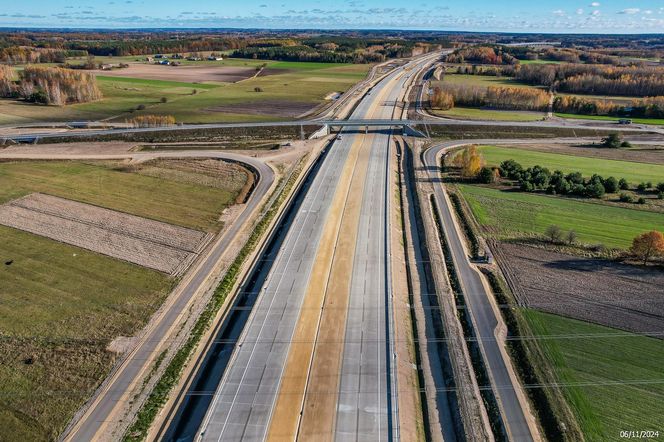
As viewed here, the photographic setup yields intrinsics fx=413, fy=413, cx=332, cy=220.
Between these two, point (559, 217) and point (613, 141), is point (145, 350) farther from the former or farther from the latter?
point (613, 141)

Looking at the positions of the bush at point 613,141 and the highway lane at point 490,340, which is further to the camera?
the bush at point 613,141

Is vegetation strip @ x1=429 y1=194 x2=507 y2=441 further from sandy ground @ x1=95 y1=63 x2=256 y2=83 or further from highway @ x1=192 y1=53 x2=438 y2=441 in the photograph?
sandy ground @ x1=95 y1=63 x2=256 y2=83

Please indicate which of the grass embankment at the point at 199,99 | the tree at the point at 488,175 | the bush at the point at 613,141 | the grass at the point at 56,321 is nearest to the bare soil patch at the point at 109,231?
the grass at the point at 56,321

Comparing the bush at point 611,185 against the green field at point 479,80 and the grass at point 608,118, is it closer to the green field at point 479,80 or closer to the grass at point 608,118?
the grass at point 608,118

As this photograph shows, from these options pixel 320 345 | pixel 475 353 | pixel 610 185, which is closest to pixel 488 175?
pixel 610 185

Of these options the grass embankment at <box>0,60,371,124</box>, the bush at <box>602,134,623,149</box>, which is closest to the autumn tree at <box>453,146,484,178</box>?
the bush at <box>602,134,623,149</box>

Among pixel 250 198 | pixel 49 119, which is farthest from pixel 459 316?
pixel 49 119

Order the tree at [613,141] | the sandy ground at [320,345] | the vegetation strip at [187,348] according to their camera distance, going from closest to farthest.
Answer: the sandy ground at [320,345] < the vegetation strip at [187,348] < the tree at [613,141]

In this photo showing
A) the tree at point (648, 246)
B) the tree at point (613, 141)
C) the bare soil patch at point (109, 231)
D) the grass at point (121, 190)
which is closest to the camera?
the tree at point (648, 246)
